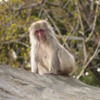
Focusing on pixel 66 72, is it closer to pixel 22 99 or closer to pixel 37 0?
pixel 22 99

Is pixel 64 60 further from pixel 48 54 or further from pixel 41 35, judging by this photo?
pixel 41 35

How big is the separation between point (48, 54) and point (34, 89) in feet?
8.22

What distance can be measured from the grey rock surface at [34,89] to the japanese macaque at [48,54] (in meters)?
1.40

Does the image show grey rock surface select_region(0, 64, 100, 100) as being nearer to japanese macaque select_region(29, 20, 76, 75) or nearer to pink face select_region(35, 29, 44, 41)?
japanese macaque select_region(29, 20, 76, 75)

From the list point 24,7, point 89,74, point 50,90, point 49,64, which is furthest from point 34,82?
point 89,74

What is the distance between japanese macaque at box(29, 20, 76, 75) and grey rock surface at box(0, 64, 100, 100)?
4.58 ft

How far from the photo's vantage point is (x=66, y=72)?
22.5 ft

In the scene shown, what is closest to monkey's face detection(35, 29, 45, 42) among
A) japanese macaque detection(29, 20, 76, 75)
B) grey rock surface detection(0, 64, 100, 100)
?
japanese macaque detection(29, 20, 76, 75)

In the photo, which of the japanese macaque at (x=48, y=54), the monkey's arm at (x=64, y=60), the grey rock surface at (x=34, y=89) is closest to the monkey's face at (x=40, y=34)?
the japanese macaque at (x=48, y=54)

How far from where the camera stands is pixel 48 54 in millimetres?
6984

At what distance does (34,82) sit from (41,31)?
7.27ft

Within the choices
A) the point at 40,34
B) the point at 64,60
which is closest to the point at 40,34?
the point at 40,34

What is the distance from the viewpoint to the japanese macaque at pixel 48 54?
681 cm

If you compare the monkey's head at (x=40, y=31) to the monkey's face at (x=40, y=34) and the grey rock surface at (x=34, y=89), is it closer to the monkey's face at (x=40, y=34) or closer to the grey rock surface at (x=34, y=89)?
the monkey's face at (x=40, y=34)
